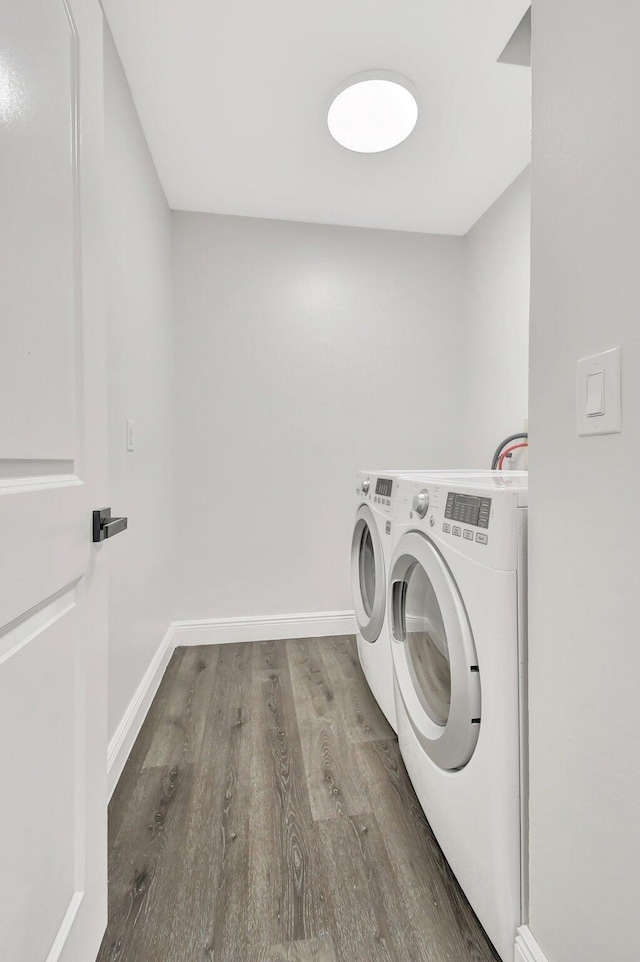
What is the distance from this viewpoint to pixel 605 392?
66 centimetres

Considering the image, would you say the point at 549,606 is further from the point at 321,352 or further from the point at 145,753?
the point at 321,352

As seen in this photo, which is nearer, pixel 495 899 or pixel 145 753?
pixel 495 899

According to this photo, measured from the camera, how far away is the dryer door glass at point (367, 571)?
1.88 meters

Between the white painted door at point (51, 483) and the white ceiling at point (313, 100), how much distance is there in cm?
76

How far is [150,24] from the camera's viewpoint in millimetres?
1408

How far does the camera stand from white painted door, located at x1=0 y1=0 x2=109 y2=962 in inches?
22.4

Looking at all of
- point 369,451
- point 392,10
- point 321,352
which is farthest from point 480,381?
point 392,10

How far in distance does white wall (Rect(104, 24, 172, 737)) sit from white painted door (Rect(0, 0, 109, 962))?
0.61 m

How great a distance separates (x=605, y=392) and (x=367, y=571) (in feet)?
4.56

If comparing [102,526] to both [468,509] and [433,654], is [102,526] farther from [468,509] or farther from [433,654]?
[433,654]

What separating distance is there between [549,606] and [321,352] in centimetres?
212

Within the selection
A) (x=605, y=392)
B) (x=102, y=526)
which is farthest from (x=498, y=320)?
(x=102, y=526)

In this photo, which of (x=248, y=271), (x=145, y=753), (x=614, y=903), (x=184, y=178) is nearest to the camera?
(x=614, y=903)

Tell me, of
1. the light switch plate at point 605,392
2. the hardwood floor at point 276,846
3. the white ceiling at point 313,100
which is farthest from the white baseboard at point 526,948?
the white ceiling at point 313,100
